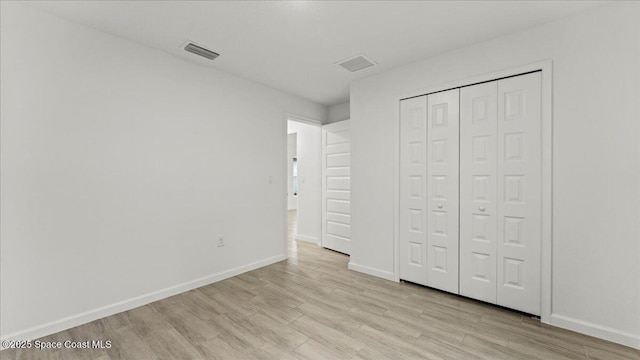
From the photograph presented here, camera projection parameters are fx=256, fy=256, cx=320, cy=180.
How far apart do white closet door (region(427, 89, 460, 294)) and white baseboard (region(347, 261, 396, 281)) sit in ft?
1.55

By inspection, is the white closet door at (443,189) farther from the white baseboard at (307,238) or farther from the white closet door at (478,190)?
the white baseboard at (307,238)

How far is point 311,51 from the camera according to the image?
2.81 meters

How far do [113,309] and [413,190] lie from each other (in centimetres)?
335

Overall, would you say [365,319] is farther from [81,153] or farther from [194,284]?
[81,153]

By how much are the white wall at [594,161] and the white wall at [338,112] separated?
94.5 inches

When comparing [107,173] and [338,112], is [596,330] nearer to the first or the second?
[338,112]

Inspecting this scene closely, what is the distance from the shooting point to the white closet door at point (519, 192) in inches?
92.3

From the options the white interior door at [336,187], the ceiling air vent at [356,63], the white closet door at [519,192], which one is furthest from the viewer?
the white interior door at [336,187]

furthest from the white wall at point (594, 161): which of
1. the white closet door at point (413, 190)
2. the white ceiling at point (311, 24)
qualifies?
the white closet door at point (413, 190)

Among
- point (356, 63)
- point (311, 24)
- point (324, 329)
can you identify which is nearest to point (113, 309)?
point (324, 329)

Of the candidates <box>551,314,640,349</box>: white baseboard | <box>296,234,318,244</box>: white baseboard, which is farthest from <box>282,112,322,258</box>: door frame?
<box>551,314,640,349</box>: white baseboard

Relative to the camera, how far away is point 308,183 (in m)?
5.26

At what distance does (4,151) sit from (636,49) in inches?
193

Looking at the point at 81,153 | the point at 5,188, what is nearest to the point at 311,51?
the point at 81,153
